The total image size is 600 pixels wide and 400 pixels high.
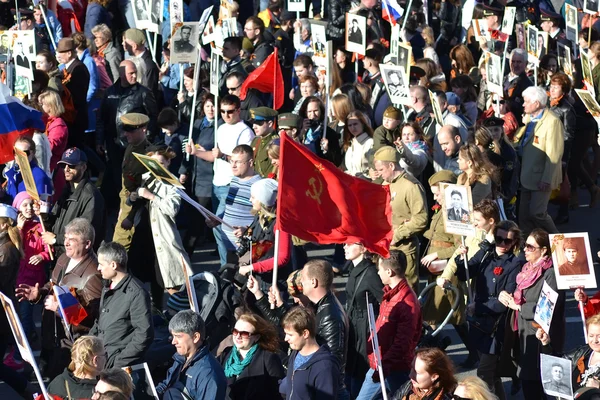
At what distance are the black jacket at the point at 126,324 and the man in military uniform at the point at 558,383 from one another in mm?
2641

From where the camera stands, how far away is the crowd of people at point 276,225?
25.8 ft

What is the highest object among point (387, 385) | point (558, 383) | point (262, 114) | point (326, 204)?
point (326, 204)

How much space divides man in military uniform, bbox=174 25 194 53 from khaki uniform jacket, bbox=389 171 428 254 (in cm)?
461

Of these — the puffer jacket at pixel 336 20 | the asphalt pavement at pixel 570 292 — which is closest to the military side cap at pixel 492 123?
the asphalt pavement at pixel 570 292

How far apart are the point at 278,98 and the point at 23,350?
713 cm

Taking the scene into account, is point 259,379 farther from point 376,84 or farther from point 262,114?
point 376,84

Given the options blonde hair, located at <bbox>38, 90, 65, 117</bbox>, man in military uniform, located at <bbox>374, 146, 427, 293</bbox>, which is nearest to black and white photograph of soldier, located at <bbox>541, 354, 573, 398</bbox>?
man in military uniform, located at <bbox>374, 146, 427, 293</bbox>

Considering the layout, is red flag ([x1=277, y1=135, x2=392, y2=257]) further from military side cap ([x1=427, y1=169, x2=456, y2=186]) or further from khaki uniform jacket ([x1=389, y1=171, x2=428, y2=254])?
military side cap ([x1=427, y1=169, x2=456, y2=186])

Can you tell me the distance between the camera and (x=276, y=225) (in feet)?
28.8

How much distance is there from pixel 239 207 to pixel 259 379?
3278 millimetres

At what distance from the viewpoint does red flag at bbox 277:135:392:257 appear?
8.73 metres

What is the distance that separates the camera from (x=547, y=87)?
1568 centimetres

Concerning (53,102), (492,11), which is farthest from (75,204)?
(492,11)

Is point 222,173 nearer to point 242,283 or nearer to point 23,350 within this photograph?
point 242,283
